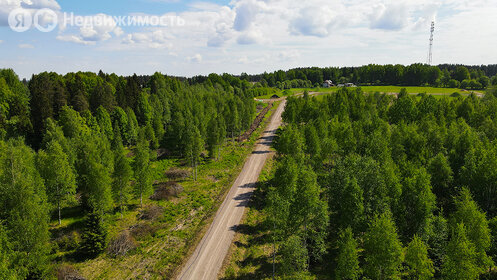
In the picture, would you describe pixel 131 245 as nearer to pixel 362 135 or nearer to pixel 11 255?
pixel 11 255

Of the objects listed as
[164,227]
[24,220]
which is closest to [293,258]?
[164,227]

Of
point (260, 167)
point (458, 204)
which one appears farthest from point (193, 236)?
point (458, 204)

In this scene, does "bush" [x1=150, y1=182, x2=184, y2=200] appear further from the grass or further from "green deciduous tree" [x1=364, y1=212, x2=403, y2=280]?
"green deciduous tree" [x1=364, y1=212, x2=403, y2=280]

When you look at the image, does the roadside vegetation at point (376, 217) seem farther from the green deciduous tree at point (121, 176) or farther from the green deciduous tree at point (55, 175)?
the green deciduous tree at point (55, 175)

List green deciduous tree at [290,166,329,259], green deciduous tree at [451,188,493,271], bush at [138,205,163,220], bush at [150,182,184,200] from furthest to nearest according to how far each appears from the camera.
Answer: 1. bush at [150,182,184,200]
2. bush at [138,205,163,220]
3. green deciduous tree at [290,166,329,259]
4. green deciduous tree at [451,188,493,271]

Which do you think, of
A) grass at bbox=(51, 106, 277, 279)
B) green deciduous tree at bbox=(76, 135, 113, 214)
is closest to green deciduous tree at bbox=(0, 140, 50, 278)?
grass at bbox=(51, 106, 277, 279)

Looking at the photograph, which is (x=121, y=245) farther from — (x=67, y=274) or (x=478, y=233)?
(x=478, y=233)
